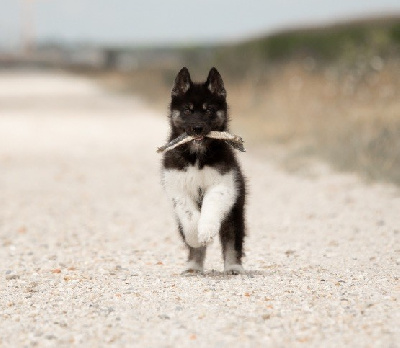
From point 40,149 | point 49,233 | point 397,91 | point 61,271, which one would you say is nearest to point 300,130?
point 397,91

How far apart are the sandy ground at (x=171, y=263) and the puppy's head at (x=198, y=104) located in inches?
45.7

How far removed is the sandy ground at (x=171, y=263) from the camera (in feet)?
16.8

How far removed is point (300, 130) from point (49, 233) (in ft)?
28.5

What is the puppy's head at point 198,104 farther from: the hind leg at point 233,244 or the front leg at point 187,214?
the hind leg at point 233,244

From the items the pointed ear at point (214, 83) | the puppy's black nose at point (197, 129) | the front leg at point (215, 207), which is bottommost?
the front leg at point (215, 207)

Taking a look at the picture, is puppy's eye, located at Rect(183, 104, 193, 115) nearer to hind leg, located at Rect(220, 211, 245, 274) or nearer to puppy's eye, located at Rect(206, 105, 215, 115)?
puppy's eye, located at Rect(206, 105, 215, 115)

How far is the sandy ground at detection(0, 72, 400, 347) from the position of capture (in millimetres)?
5125

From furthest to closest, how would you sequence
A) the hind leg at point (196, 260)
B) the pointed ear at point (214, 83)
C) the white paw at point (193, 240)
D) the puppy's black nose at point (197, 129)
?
the hind leg at point (196, 260)
the pointed ear at point (214, 83)
the white paw at point (193, 240)
the puppy's black nose at point (197, 129)

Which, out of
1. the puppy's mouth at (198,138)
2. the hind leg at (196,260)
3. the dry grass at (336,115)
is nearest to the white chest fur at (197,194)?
the puppy's mouth at (198,138)

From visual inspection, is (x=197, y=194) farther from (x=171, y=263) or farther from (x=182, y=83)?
(x=171, y=263)

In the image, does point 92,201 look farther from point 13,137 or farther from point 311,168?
point 13,137

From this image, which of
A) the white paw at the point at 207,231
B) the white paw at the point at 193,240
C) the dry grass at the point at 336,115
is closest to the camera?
the white paw at the point at 207,231

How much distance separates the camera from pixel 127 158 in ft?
52.8

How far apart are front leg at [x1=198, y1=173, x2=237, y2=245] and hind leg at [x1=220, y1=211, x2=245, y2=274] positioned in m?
0.23
